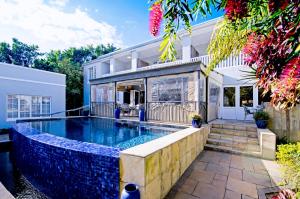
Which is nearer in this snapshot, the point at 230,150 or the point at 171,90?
the point at 230,150

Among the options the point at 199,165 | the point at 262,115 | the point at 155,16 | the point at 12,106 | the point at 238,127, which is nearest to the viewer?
the point at 155,16

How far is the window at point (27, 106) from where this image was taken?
14.3 metres

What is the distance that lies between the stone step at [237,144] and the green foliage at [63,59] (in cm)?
2062

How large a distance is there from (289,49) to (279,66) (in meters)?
0.14

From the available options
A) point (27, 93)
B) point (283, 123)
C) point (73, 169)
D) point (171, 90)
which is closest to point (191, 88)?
point (171, 90)

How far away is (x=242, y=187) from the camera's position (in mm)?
4336

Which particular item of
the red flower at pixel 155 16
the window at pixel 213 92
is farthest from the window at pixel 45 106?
the red flower at pixel 155 16

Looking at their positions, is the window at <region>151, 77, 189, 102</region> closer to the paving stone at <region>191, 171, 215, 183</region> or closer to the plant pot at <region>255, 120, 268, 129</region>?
the plant pot at <region>255, 120, 268, 129</region>

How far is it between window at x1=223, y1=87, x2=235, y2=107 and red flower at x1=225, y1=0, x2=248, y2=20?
12151 mm

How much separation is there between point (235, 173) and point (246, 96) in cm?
812

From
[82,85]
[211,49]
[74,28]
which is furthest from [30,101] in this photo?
[211,49]

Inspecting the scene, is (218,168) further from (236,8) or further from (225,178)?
A: (236,8)

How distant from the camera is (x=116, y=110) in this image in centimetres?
1320

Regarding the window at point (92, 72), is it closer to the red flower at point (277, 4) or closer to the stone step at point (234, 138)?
the stone step at point (234, 138)
